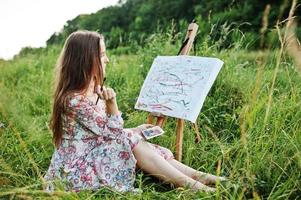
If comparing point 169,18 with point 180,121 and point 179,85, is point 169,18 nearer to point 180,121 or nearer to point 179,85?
point 179,85

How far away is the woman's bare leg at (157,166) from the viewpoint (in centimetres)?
263

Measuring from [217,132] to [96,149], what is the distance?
1209 millimetres

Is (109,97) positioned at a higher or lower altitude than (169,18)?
higher

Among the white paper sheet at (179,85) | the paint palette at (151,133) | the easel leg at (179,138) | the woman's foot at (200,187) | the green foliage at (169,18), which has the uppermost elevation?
the white paper sheet at (179,85)

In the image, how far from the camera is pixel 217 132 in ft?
11.9

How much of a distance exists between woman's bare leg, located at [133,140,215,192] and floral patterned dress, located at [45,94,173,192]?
0.04 m

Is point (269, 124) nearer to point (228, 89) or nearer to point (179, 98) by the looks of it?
point (179, 98)

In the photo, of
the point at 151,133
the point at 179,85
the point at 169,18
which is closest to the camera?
the point at 151,133

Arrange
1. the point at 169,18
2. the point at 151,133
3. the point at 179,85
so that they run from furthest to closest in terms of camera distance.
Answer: the point at 169,18, the point at 179,85, the point at 151,133

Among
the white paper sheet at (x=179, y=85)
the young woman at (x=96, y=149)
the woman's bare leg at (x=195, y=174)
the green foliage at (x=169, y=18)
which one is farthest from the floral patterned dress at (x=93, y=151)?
the green foliage at (x=169, y=18)

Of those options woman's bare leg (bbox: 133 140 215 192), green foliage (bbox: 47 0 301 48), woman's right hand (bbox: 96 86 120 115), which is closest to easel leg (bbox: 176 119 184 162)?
woman's bare leg (bbox: 133 140 215 192)

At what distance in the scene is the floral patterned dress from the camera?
106 inches

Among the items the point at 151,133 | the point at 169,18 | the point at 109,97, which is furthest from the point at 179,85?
the point at 169,18

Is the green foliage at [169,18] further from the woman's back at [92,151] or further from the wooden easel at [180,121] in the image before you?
the woman's back at [92,151]
